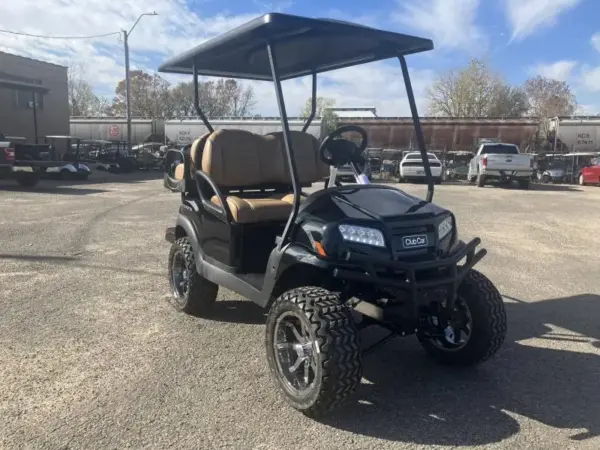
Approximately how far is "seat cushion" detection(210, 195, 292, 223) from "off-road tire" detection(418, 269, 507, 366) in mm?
1395

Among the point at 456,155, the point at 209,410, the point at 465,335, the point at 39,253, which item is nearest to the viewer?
the point at 209,410

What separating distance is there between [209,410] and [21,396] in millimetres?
1156

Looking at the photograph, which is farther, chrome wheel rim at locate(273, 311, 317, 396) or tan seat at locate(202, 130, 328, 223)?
tan seat at locate(202, 130, 328, 223)

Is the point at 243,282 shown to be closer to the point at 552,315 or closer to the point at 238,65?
the point at 238,65

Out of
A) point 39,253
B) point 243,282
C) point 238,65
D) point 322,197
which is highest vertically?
point 238,65

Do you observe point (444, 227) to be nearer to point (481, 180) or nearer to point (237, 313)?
point (237, 313)

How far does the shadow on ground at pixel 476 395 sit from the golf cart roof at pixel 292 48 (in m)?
2.25

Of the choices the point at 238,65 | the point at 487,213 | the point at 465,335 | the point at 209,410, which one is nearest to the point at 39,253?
the point at 238,65

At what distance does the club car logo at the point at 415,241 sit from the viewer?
126 inches

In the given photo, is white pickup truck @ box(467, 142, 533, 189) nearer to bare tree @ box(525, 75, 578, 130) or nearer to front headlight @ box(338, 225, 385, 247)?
front headlight @ box(338, 225, 385, 247)

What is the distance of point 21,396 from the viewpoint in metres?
3.29

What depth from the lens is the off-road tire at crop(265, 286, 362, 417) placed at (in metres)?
2.89

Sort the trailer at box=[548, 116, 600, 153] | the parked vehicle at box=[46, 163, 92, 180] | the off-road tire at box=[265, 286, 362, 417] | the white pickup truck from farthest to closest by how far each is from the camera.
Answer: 1. the trailer at box=[548, 116, 600, 153]
2. the white pickup truck
3. the parked vehicle at box=[46, 163, 92, 180]
4. the off-road tire at box=[265, 286, 362, 417]

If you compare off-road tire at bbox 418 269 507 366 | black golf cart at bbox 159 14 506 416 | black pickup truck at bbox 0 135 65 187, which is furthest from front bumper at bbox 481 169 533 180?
off-road tire at bbox 418 269 507 366
